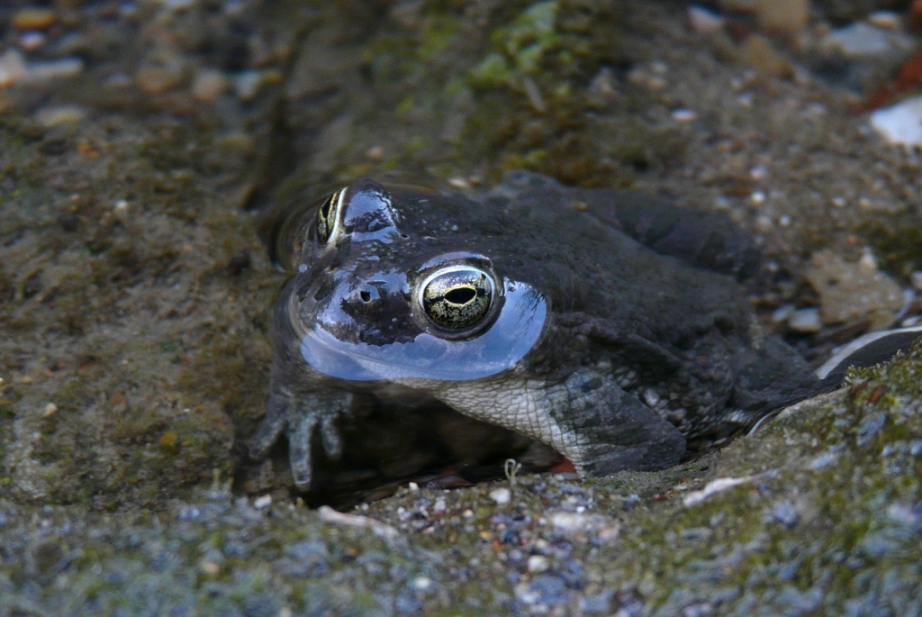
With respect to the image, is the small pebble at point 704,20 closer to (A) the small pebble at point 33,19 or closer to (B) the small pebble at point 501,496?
(B) the small pebble at point 501,496

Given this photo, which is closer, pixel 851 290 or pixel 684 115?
pixel 851 290

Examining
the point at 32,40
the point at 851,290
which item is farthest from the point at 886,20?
the point at 32,40

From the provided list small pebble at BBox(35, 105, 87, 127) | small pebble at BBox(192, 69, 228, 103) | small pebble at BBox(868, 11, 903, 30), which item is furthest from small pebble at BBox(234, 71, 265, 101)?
small pebble at BBox(868, 11, 903, 30)

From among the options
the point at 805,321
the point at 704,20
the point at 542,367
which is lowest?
the point at 805,321

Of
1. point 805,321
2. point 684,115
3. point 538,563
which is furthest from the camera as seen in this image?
point 684,115

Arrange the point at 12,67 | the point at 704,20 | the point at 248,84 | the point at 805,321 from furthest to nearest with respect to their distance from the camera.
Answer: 1. the point at 704,20
2. the point at 248,84
3. the point at 12,67
4. the point at 805,321

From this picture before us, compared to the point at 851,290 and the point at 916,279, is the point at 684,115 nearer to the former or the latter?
the point at 851,290
